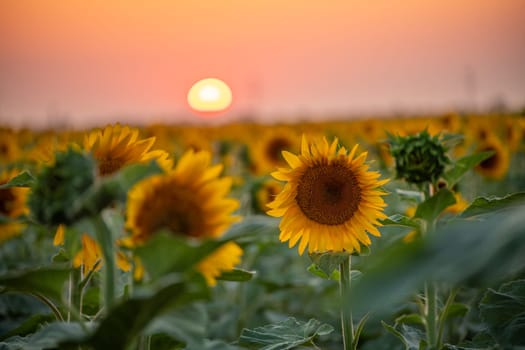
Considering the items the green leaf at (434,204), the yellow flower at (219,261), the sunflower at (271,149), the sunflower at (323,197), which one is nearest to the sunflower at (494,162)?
the sunflower at (271,149)

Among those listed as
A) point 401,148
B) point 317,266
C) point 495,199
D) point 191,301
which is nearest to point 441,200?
point 495,199

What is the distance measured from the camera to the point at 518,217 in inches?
30.3

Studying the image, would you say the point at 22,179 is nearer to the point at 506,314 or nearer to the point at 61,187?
the point at 61,187

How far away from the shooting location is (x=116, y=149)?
1.60 m

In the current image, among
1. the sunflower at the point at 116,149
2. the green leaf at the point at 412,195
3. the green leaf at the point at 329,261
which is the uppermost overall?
the sunflower at the point at 116,149

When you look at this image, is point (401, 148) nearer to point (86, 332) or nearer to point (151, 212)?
point (151, 212)

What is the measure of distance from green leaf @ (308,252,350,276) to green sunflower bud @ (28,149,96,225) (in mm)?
936

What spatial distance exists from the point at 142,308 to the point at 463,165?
4.15 feet

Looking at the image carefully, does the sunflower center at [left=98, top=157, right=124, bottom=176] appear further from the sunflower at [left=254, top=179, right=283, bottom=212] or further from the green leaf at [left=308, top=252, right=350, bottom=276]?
the sunflower at [left=254, top=179, right=283, bottom=212]

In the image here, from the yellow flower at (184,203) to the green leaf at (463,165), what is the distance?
95 cm

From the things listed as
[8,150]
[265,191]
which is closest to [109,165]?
[265,191]

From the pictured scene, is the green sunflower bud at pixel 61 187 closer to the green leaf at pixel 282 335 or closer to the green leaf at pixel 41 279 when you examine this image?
the green leaf at pixel 41 279

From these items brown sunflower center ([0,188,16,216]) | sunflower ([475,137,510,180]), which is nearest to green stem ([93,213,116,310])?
brown sunflower center ([0,188,16,216])

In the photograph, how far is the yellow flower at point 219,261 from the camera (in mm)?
1243
